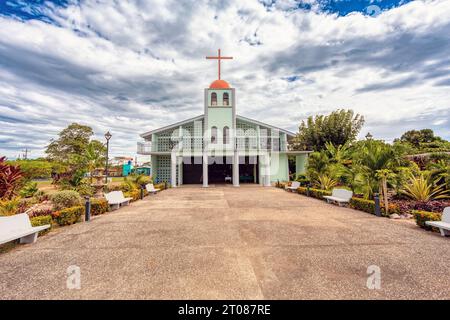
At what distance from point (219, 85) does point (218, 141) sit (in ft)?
18.5

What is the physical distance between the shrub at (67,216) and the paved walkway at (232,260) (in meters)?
0.41

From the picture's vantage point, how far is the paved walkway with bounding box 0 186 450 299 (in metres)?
2.96

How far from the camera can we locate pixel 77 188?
37.8ft

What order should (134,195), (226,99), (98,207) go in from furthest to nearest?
(226,99) < (134,195) < (98,207)

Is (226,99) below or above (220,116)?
above

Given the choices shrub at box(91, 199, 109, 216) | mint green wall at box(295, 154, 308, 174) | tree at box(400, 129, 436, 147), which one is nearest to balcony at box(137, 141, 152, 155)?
shrub at box(91, 199, 109, 216)

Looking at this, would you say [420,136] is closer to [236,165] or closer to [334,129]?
[334,129]

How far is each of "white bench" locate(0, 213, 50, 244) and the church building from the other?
13.4 metres

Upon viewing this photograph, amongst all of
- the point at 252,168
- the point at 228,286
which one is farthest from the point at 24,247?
the point at 252,168

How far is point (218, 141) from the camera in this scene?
61.7 feet

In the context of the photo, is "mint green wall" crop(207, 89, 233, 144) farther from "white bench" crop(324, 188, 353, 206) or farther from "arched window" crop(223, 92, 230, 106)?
"white bench" crop(324, 188, 353, 206)

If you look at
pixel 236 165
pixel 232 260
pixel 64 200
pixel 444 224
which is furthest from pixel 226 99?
pixel 232 260

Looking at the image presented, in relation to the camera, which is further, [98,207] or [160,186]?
[160,186]
